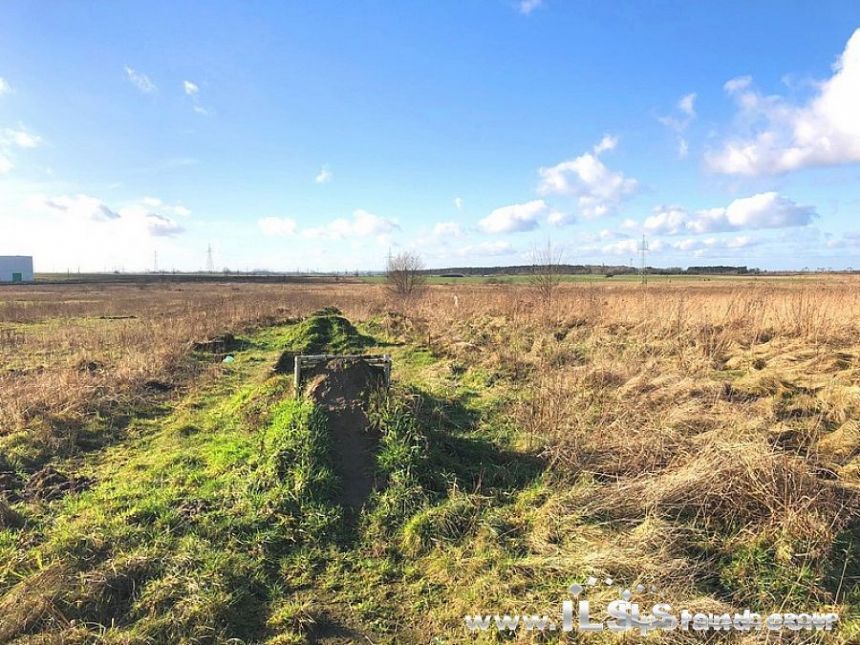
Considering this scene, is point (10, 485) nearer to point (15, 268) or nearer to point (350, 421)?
point (350, 421)

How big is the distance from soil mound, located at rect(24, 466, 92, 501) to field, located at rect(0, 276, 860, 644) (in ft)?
0.10

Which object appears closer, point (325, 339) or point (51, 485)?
point (51, 485)

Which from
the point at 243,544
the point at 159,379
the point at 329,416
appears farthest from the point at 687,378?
the point at 159,379

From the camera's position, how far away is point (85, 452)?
6574mm

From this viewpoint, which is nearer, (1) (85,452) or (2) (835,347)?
(1) (85,452)

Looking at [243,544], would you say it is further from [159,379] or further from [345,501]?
[159,379]

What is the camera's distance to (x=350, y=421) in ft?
19.1

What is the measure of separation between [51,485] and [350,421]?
11.3 ft

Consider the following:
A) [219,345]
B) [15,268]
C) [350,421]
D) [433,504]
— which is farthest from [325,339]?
[15,268]

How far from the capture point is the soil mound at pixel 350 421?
5.12m

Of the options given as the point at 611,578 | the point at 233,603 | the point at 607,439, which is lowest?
the point at 233,603

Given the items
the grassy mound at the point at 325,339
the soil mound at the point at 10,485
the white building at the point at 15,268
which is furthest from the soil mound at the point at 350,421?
the white building at the point at 15,268

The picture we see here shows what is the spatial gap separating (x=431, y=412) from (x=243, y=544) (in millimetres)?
2993

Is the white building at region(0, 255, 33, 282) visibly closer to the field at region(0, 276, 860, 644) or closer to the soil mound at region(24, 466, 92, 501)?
the field at region(0, 276, 860, 644)
